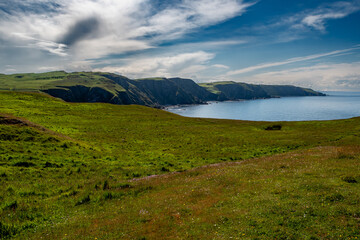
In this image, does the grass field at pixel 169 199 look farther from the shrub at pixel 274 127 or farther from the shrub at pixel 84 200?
the shrub at pixel 274 127

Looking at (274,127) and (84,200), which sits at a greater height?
(274,127)

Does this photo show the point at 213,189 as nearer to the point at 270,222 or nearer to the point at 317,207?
the point at 270,222

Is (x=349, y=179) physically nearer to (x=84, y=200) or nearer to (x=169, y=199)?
(x=169, y=199)

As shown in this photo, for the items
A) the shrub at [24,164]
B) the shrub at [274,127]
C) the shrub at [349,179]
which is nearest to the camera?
the shrub at [349,179]

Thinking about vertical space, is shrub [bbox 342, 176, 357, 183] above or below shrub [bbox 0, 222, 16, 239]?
above

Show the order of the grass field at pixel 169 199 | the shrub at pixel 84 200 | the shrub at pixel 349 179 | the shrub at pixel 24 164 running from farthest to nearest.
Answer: the shrub at pixel 24 164
the shrub at pixel 84 200
the shrub at pixel 349 179
the grass field at pixel 169 199

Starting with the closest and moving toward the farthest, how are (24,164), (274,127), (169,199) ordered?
(169,199) < (24,164) < (274,127)

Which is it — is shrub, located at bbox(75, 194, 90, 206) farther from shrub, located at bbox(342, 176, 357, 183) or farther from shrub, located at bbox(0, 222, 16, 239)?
shrub, located at bbox(342, 176, 357, 183)

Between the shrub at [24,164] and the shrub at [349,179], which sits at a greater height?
the shrub at [349,179]

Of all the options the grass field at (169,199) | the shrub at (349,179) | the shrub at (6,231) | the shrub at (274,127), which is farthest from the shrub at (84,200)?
the shrub at (274,127)

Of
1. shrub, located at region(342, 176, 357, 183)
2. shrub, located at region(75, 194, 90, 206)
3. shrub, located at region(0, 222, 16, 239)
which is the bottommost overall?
shrub, located at region(75, 194, 90, 206)

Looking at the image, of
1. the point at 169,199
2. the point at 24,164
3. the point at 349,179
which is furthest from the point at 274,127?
the point at 24,164

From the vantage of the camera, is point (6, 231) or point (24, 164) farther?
point (24, 164)

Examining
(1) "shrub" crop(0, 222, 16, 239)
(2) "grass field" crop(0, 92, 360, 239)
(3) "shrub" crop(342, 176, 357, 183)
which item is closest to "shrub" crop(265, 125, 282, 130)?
(2) "grass field" crop(0, 92, 360, 239)
